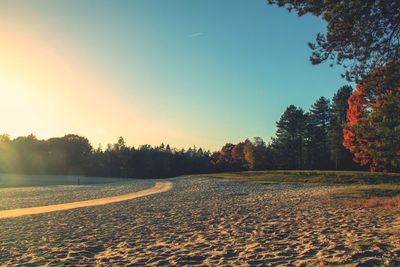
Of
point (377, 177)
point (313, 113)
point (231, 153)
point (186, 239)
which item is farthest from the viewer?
point (231, 153)

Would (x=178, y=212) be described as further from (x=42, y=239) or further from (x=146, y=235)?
(x=42, y=239)

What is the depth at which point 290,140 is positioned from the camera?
311ft

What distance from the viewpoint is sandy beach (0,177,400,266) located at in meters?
8.77

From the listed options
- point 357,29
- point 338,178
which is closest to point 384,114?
point 357,29

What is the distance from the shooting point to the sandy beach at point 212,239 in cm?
877

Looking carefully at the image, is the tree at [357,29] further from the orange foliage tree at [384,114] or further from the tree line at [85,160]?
the tree line at [85,160]

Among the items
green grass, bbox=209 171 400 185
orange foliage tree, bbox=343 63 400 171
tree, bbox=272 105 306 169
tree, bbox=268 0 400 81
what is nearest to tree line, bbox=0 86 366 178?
tree, bbox=272 105 306 169

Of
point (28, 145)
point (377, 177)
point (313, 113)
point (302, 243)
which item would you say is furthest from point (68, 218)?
point (28, 145)

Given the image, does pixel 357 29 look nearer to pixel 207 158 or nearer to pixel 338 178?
pixel 338 178

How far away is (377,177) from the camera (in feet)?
136

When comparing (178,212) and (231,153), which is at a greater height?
(231,153)

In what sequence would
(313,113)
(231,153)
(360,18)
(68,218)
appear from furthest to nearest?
(231,153)
(313,113)
(68,218)
(360,18)

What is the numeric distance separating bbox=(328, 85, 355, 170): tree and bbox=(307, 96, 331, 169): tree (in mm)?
2083

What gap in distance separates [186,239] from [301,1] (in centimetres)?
966
